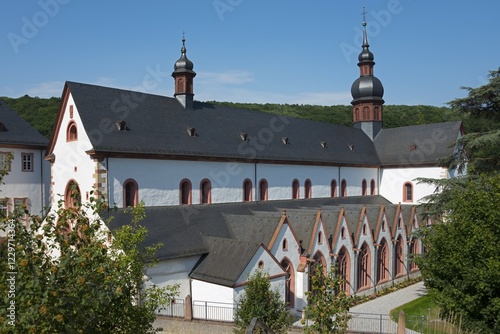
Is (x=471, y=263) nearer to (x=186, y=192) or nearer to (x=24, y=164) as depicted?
(x=186, y=192)

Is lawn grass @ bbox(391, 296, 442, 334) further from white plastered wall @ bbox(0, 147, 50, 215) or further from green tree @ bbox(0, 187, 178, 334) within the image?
white plastered wall @ bbox(0, 147, 50, 215)

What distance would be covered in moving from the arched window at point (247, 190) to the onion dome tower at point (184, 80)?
644cm

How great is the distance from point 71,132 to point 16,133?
12034 millimetres

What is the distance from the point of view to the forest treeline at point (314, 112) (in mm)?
63000

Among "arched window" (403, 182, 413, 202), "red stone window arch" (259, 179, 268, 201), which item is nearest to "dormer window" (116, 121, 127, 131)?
"red stone window arch" (259, 179, 268, 201)

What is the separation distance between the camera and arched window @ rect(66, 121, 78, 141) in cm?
2333

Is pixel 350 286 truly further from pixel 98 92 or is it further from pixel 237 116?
pixel 98 92

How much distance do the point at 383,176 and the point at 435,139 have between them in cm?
600

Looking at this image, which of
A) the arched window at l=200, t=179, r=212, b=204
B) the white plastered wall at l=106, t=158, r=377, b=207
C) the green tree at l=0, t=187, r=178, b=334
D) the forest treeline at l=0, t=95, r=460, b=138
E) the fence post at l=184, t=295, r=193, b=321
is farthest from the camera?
the forest treeline at l=0, t=95, r=460, b=138

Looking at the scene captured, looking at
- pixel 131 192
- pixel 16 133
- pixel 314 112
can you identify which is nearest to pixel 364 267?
pixel 131 192

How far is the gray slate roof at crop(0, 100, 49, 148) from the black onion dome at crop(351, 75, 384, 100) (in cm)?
3139

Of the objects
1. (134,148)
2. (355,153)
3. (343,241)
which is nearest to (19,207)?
(134,148)

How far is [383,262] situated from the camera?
30828mm

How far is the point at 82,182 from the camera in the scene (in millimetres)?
22703
